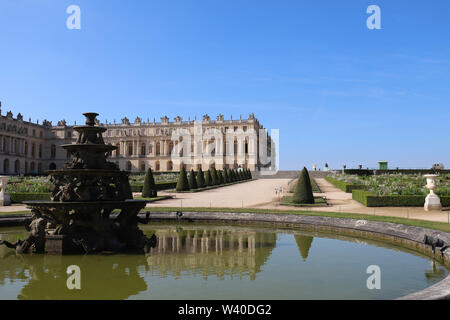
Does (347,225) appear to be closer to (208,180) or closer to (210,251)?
(210,251)

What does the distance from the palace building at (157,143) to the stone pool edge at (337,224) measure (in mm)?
55604

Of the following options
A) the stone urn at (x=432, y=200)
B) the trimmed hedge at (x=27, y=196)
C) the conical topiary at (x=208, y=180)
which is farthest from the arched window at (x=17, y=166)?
the stone urn at (x=432, y=200)

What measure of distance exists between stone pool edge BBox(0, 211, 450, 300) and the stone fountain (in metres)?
1.49

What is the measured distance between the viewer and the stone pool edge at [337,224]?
8.55m

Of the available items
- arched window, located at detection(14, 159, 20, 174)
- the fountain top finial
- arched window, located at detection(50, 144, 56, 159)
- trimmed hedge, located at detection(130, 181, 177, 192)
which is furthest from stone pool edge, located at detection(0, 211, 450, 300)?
arched window, located at detection(50, 144, 56, 159)

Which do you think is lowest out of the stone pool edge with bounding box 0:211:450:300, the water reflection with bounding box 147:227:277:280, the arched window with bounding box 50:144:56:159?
the water reflection with bounding box 147:227:277:280

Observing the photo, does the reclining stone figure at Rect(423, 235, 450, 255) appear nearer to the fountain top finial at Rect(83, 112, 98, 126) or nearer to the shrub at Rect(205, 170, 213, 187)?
the fountain top finial at Rect(83, 112, 98, 126)

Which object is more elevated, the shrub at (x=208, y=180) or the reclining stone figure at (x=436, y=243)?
the shrub at (x=208, y=180)

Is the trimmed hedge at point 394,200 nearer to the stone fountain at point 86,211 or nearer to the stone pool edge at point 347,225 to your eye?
the stone pool edge at point 347,225

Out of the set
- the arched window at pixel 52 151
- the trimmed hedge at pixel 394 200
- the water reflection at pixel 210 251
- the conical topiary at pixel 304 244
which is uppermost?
the arched window at pixel 52 151

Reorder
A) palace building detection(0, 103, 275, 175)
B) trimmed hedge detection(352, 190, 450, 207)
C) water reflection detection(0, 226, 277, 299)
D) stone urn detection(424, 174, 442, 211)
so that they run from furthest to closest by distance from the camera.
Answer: palace building detection(0, 103, 275, 175), trimmed hedge detection(352, 190, 450, 207), stone urn detection(424, 174, 442, 211), water reflection detection(0, 226, 277, 299)

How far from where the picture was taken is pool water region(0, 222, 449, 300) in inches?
214

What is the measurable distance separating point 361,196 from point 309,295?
13791 mm
